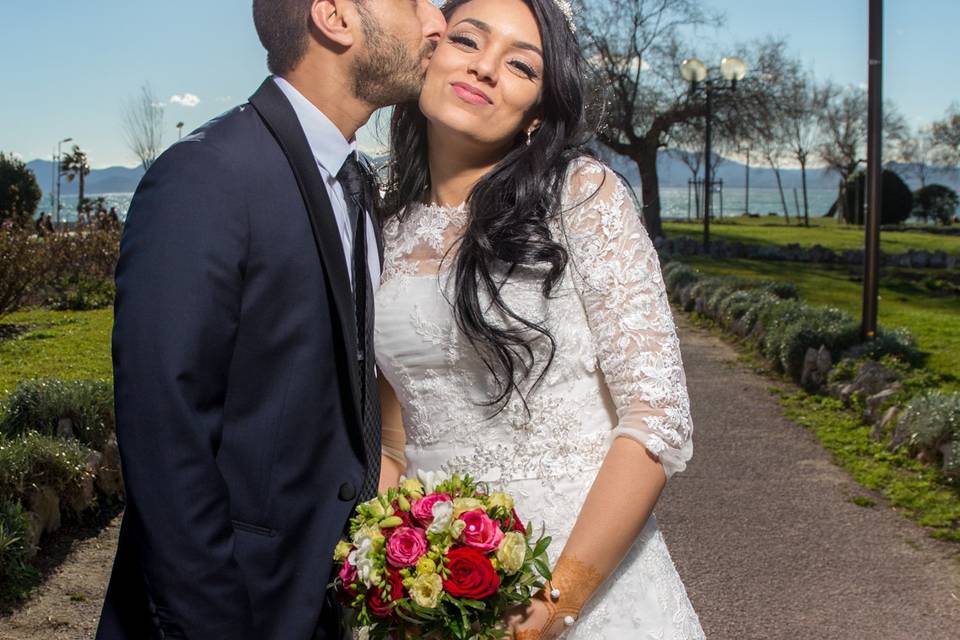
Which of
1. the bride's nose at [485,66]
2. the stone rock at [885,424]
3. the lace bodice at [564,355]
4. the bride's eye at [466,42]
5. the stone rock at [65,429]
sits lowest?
the stone rock at [885,424]

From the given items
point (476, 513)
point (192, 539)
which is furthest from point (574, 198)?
point (192, 539)

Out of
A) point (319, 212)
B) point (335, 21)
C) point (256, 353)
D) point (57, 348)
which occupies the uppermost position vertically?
point (335, 21)

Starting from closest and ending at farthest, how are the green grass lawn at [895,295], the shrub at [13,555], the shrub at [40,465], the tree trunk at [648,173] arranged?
the shrub at [13,555]
the shrub at [40,465]
the green grass lawn at [895,295]
the tree trunk at [648,173]

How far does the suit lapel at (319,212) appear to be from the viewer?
212 cm

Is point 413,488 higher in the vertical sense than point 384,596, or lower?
higher

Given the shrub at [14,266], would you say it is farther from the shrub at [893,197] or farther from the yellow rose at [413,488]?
the shrub at [893,197]

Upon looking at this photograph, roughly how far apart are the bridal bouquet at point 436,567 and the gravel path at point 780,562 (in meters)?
2.99

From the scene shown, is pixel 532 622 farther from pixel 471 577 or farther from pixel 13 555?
pixel 13 555

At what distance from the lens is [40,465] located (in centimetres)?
586

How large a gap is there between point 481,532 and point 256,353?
21.9 inches

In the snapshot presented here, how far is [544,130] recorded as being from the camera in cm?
276

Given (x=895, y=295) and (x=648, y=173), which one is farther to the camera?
(x=648, y=173)

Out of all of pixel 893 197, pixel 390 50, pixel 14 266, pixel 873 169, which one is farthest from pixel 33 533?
pixel 893 197

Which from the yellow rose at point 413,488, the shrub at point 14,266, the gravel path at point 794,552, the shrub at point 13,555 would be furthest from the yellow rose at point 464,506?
the shrub at point 14,266
